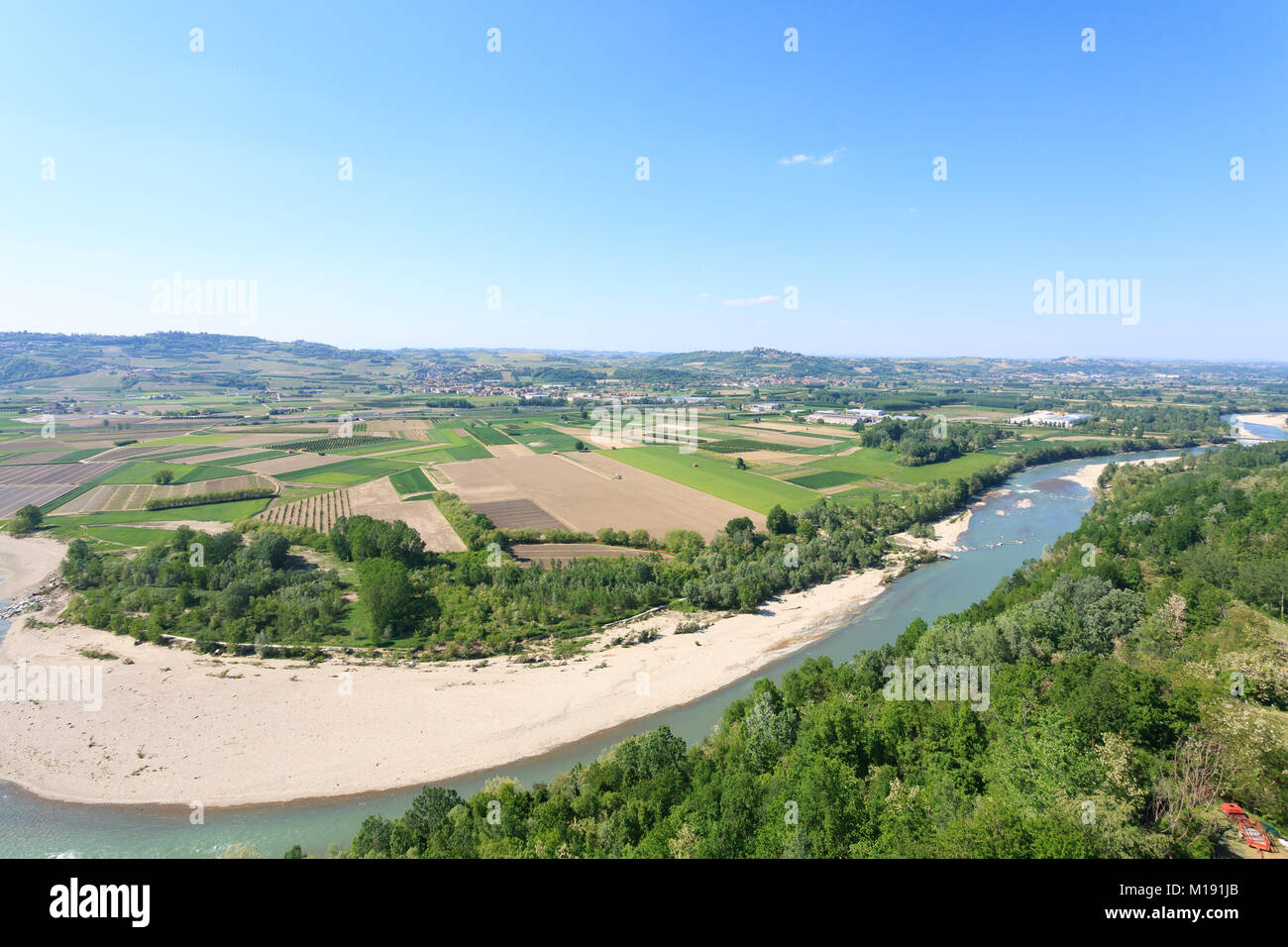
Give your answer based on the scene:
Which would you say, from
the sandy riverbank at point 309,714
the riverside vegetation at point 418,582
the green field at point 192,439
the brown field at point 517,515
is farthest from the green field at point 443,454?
the sandy riverbank at point 309,714

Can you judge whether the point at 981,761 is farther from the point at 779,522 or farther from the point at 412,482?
the point at 412,482

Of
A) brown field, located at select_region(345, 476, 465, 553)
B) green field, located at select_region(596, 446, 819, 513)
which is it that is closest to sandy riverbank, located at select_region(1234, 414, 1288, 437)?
green field, located at select_region(596, 446, 819, 513)

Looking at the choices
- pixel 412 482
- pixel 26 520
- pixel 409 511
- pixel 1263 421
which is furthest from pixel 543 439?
pixel 1263 421

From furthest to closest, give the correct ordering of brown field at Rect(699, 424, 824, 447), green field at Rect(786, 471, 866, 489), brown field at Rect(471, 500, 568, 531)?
brown field at Rect(699, 424, 824, 447)
green field at Rect(786, 471, 866, 489)
brown field at Rect(471, 500, 568, 531)

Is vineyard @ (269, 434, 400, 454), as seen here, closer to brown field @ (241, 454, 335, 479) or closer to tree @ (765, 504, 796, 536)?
brown field @ (241, 454, 335, 479)

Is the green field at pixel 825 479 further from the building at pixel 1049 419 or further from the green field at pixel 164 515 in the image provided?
the building at pixel 1049 419
